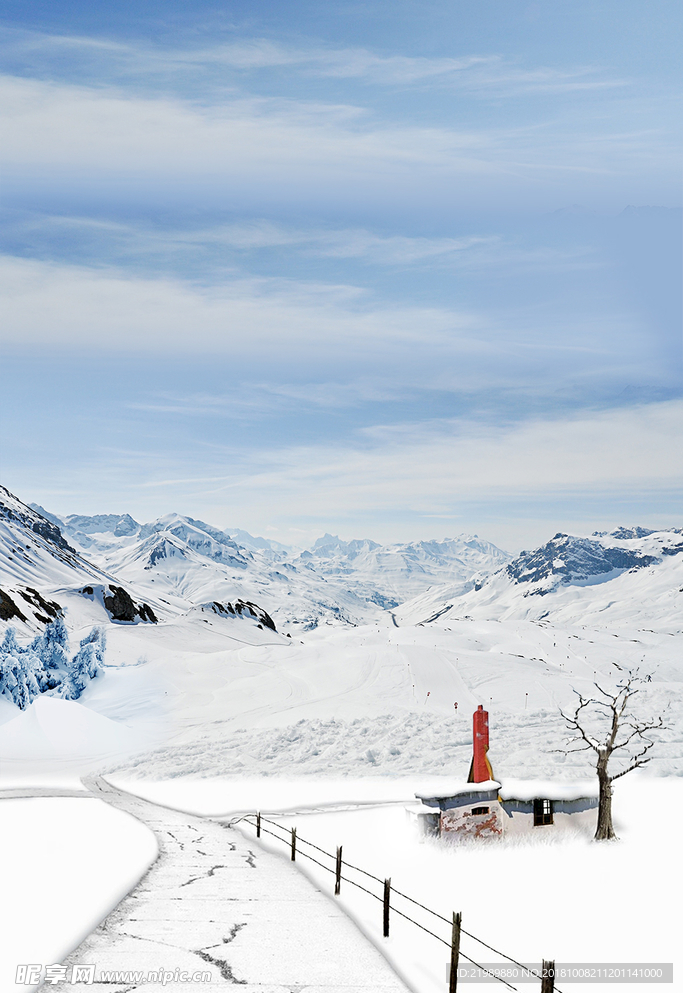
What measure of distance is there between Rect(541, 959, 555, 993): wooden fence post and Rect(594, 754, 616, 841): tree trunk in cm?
1879

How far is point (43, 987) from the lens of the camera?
32.3ft

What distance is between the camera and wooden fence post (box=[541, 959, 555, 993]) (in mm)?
9578

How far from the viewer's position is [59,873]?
603 inches

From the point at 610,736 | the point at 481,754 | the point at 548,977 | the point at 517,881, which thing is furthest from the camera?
the point at 610,736

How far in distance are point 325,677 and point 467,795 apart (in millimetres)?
53424

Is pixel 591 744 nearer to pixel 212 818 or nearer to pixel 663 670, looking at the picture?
pixel 212 818

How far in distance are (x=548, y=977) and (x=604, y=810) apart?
63.2ft

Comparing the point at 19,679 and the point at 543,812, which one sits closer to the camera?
the point at 543,812

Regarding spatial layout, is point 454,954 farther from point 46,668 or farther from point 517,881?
point 46,668

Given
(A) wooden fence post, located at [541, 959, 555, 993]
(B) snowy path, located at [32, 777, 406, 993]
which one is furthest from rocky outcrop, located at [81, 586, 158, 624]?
(A) wooden fence post, located at [541, 959, 555, 993]

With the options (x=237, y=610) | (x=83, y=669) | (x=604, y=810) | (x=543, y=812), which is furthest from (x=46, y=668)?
(x=237, y=610)

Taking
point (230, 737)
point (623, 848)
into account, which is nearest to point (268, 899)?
point (623, 848)

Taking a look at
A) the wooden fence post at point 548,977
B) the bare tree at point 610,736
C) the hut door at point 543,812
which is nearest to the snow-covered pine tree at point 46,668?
the bare tree at point 610,736

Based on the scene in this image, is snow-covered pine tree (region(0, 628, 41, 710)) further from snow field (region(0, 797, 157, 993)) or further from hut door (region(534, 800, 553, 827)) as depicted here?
hut door (region(534, 800, 553, 827))
